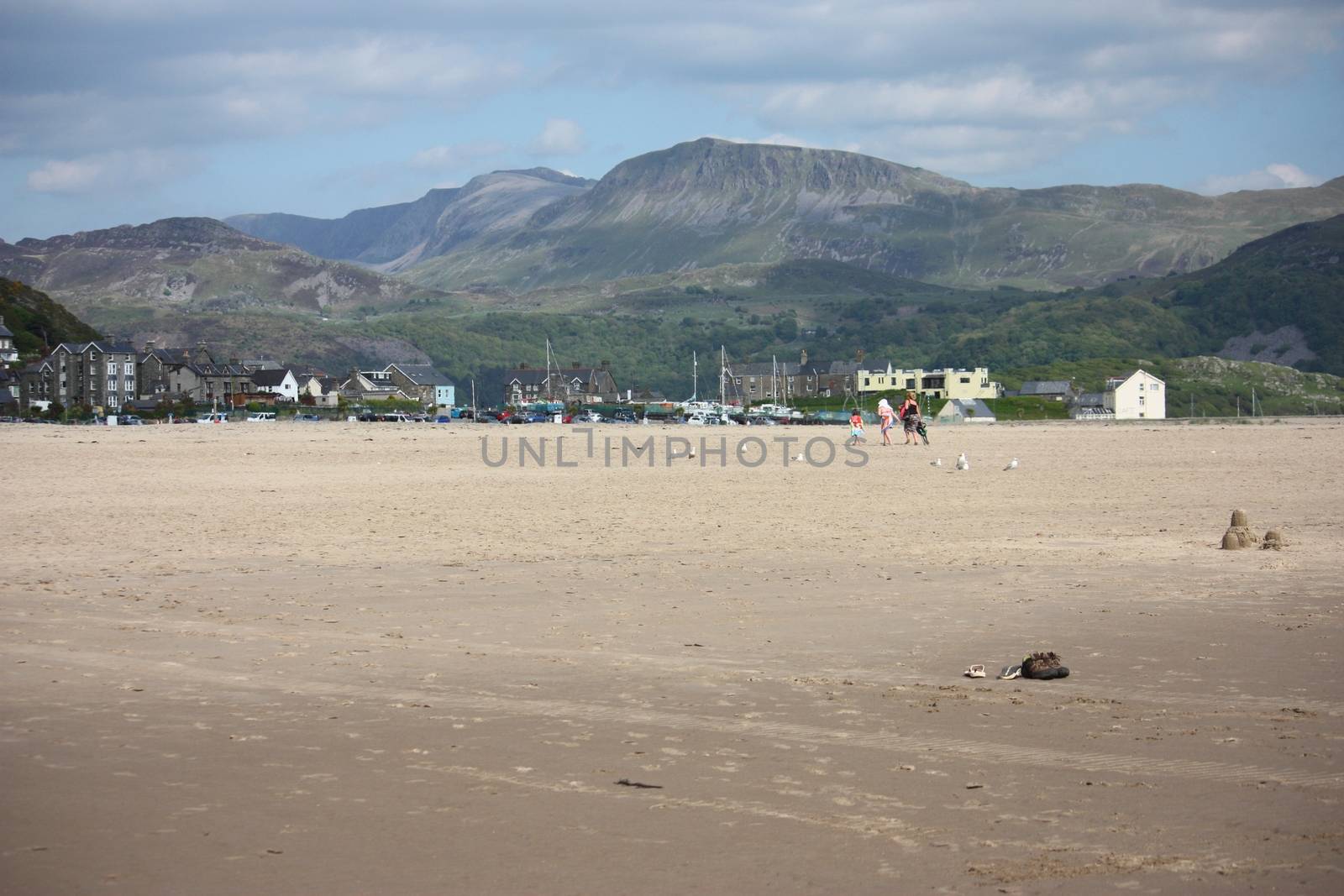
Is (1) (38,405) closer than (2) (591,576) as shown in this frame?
No

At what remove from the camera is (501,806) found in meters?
6.10

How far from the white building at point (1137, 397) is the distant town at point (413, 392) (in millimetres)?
112

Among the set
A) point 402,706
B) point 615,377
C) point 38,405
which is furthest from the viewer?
point 615,377

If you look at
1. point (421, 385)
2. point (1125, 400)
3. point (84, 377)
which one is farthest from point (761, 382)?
point (84, 377)

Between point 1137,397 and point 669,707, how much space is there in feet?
367

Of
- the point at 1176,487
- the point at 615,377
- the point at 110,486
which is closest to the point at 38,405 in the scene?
the point at 110,486

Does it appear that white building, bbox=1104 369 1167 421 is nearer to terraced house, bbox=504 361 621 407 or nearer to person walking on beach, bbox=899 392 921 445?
terraced house, bbox=504 361 621 407

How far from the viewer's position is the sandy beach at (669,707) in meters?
5.46

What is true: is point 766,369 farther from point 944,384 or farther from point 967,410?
point 967,410

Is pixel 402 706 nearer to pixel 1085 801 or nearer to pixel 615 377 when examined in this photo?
pixel 1085 801

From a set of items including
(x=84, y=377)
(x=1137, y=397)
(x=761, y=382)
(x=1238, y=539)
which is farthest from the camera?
(x=761, y=382)

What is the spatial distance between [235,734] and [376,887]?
2.52 metres

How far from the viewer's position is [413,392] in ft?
476

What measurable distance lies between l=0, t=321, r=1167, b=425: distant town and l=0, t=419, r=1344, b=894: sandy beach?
7895 centimetres
